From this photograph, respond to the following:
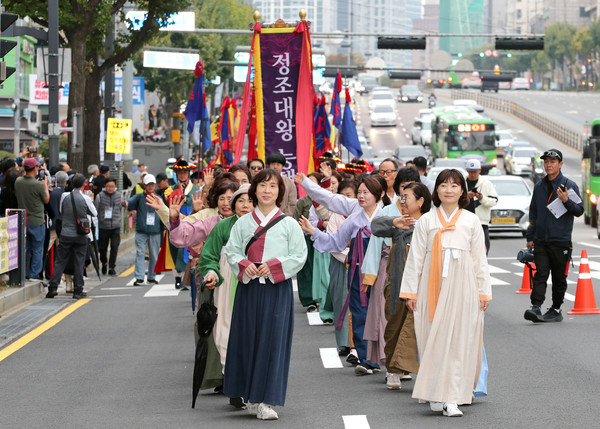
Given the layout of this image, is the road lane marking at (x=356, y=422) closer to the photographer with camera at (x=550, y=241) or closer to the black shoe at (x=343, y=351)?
the black shoe at (x=343, y=351)

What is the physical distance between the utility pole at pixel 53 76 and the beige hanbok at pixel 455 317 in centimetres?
1516

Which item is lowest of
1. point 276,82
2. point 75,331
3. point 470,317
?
point 75,331

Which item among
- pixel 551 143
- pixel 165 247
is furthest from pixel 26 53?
pixel 165 247

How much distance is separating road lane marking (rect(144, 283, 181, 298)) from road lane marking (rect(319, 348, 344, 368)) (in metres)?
6.34

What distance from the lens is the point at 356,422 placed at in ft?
26.8

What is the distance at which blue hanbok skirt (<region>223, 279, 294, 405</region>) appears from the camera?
8.26 m

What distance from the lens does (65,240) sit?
16953 millimetres

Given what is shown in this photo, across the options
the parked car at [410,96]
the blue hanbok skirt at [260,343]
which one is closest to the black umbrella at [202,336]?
the blue hanbok skirt at [260,343]

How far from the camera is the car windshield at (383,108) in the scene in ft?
298

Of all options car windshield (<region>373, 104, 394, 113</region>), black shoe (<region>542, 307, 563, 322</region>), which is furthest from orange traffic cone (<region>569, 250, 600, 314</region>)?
car windshield (<region>373, 104, 394, 113</region>)

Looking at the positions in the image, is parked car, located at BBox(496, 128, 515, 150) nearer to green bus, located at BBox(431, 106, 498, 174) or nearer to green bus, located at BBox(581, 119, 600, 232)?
green bus, located at BBox(431, 106, 498, 174)

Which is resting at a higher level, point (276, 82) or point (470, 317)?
point (276, 82)

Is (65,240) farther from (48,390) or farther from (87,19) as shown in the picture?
(87,19)

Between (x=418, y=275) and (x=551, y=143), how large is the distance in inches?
2910
